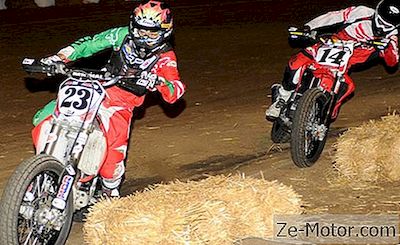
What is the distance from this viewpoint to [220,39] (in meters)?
19.1

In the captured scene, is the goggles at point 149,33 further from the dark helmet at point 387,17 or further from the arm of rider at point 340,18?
the dark helmet at point 387,17

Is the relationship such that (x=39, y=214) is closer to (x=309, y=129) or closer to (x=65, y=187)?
(x=65, y=187)

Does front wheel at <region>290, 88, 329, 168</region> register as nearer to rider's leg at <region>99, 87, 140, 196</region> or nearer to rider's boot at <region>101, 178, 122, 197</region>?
rider's leg at <region>99, 87, 140, 196</region>

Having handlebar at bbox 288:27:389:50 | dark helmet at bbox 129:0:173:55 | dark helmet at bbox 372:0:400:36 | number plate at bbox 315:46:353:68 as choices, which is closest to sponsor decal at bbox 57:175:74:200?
dark helmet at bbox 129:0:173:55

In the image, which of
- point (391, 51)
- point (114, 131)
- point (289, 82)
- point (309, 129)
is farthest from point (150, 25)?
point (391, 51)

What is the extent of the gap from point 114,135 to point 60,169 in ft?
3.02

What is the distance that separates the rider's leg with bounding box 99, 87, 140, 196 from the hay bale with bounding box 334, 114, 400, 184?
244 cm

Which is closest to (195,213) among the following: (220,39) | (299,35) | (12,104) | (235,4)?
(299,35)

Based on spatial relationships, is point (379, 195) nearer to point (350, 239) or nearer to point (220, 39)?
point (350, 239)

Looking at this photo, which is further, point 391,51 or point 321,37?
point 391,51

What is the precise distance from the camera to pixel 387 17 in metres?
9.59

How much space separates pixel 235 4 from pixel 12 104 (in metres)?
→ 14.8

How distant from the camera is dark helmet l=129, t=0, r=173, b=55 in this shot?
283 inches

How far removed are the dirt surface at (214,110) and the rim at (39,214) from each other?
3.11 ft
